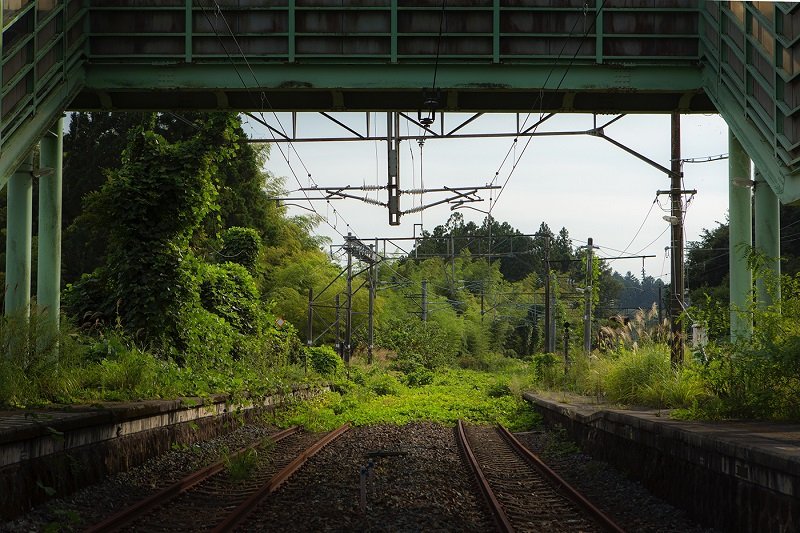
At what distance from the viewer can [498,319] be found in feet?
250

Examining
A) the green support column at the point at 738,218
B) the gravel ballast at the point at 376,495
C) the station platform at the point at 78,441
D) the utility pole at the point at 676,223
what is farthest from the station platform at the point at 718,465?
the utility pole at the point at 676,223

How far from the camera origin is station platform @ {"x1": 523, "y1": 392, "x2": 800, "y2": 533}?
→ 739 centimetres

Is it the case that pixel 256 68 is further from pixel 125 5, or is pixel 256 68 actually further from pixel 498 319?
pixel 498 319

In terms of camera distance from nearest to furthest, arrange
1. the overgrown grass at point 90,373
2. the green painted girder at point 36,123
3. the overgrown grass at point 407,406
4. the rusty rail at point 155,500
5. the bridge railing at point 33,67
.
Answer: the rusty rail at point 155,500
the overgrown grass at point 90,373
the bridge railing at point 33,67
the green painted girder at point 36,123
the overgrown grass at point 407,406

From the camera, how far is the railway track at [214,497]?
880 cm

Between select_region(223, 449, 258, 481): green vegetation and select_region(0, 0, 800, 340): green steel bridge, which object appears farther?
select_region(0, 0, 800, 340): green steel bridge

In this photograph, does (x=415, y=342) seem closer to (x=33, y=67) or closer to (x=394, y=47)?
(x=394, y=47)

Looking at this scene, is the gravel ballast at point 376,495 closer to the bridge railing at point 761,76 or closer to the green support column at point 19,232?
the green support column at point 19,232

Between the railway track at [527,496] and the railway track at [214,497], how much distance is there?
8.34 ft

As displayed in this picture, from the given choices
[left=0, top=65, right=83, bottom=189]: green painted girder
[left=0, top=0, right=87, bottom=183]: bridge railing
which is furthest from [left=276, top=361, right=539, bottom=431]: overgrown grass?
[left=0, top=0, right=87, bottom=183]: bridge railing

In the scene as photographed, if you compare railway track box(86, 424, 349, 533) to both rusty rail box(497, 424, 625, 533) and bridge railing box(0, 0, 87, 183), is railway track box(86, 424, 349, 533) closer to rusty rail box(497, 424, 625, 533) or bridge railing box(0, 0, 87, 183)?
rusty rail box(497, 424, 625, 533)

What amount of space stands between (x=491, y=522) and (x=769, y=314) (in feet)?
16.6

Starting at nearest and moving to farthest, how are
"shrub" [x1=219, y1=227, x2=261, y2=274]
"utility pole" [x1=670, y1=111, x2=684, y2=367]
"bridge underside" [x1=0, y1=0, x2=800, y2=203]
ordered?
"bridge underside" [x1=0, y1=0, x2=800, y2=203] → "utility pole" [x1=670, y1=111, x2=684, y2=367] → "shrub" [x1=219, y1=227, x2=261, y2=274]

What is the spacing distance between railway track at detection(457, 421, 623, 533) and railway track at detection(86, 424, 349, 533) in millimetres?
2543
